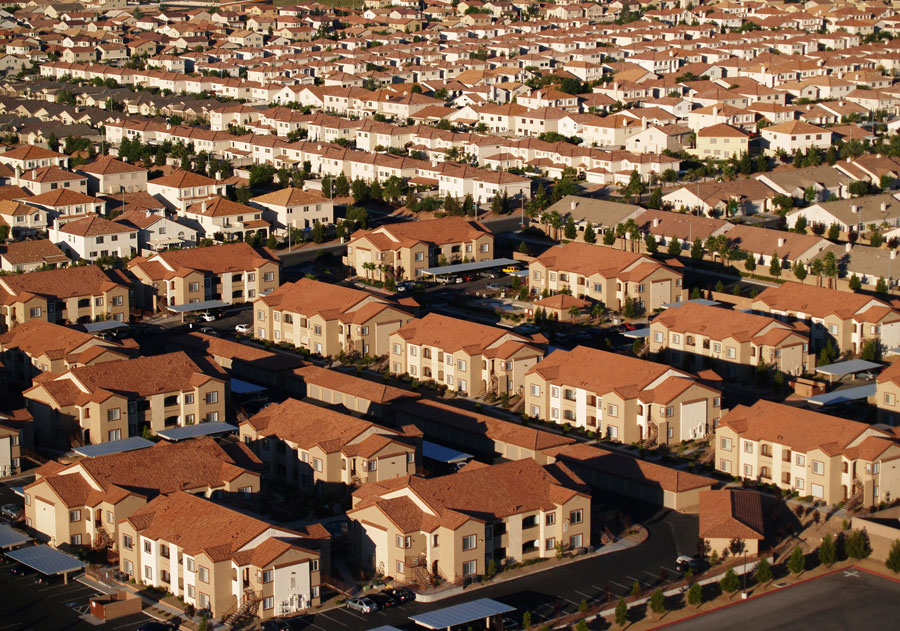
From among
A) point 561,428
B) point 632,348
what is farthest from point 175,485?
point 632,348

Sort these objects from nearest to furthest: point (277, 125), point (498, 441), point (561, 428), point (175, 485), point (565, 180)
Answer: point (175, 485), point (498, 441), point (561, 428), point (565, 180), point (277, 125)

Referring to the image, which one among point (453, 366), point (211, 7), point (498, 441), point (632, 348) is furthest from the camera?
point (211, 7)

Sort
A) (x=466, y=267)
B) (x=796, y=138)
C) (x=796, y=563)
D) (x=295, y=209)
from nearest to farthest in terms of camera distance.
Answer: (x=796, y=563), (x=466, y=267), (x=295, y=209), (x=796, y=138)

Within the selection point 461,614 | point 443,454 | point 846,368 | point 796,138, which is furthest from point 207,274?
point 796,138

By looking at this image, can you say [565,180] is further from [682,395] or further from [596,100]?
[682,395]

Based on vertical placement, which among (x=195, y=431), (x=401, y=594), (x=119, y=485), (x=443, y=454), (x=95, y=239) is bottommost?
(x=401, y=594)

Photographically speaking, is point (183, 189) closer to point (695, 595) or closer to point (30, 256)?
point (30, 256)
